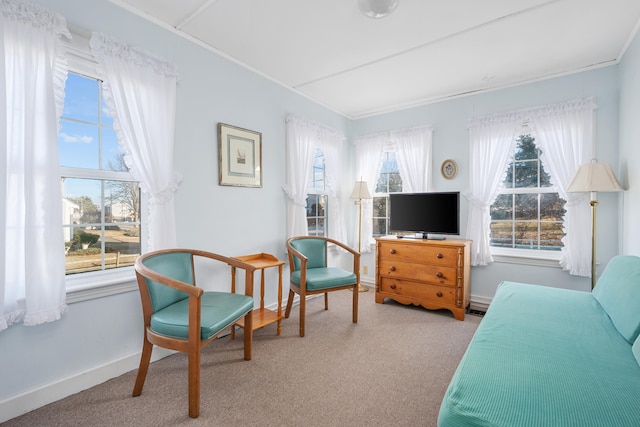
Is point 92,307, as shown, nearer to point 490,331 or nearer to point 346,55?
point 490,331

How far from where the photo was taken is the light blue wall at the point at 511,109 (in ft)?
9.35

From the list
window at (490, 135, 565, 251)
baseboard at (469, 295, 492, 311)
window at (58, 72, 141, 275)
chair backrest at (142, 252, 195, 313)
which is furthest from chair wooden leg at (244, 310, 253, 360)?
window at (490, 135, 565, 251)

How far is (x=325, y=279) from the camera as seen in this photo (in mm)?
2812

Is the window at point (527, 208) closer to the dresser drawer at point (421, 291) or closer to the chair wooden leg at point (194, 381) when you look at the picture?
the dresser drawer at point (421, 291)

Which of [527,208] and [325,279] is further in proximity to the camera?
[527,208]

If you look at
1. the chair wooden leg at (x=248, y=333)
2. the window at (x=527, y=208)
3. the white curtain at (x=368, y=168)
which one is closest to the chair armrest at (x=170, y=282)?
the chair wooden leg at (x=248, y=333)

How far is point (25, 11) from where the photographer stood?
1624 mm

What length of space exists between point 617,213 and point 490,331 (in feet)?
8.07

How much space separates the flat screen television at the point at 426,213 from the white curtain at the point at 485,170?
11.2 inches

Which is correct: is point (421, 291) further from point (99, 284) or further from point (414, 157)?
point (99, 284)

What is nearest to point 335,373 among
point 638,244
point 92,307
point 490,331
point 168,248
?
point 490,331

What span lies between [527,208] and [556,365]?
2.70 meters

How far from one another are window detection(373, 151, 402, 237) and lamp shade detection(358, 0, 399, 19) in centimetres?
234

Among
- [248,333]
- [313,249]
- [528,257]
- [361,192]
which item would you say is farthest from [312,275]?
[528,257]
